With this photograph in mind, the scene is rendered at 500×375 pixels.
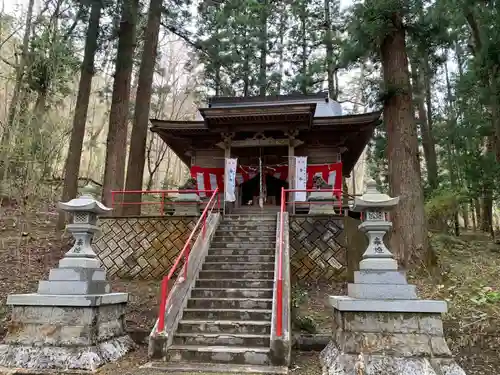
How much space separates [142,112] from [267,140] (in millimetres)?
4127

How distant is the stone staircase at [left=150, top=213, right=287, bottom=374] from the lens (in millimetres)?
4969

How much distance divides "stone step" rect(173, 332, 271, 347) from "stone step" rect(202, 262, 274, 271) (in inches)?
71.7

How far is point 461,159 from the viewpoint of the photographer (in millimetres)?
12695

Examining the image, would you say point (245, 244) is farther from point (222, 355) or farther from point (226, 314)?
point (222, 355)

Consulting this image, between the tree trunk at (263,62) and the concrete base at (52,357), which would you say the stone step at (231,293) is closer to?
the concrete base at (52,357)

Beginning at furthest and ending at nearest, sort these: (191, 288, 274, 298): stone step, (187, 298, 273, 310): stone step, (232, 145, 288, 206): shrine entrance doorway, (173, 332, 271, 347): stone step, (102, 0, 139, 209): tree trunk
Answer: (232, 145, 288, 206): shrine entrance doorway, (102, 0, 139, 209): tree trunk, (191, 288, 274, 298): stone step, (187, 298, 273, 310): stone step, (173, 332, 271, 347): stone step

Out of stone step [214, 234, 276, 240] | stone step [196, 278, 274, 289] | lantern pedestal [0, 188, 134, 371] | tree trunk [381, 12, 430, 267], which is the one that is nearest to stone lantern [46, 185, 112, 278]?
lantern pedestal [0, 188, 134, 371]

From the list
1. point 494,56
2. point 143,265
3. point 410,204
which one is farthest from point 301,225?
point 494,56

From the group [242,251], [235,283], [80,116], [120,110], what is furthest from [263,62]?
[235,283]

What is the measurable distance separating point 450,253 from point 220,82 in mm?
12962

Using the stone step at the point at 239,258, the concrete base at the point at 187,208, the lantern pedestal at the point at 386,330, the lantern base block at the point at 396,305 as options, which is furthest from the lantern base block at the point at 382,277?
the concrete base at the point at 187,208

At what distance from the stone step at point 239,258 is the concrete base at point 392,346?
296 centimetres

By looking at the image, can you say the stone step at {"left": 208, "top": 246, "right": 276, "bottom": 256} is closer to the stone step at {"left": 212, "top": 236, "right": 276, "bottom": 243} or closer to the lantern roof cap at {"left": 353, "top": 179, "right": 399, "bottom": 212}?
the stone step at {"left": 212, "top": 236, "right": 276, "bottom": 243}

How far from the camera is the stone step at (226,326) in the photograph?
5.59m
